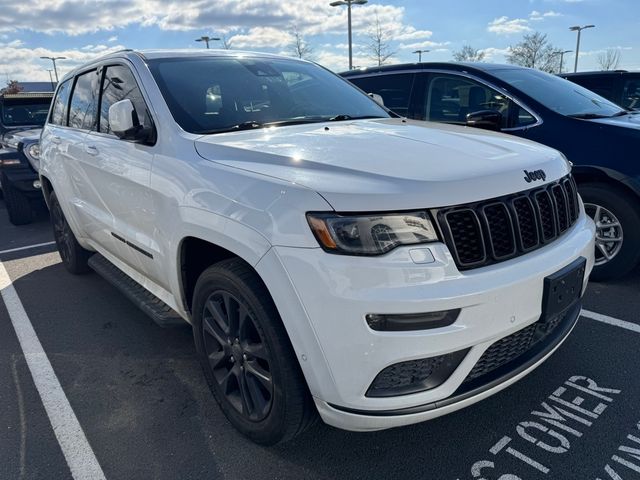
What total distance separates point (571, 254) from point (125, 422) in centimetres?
235

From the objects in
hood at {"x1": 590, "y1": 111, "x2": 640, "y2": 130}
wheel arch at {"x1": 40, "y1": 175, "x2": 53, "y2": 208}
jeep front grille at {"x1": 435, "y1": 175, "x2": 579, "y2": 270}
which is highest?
hood at {"x1": 590, "y1": 111, "x2": 640, "y2": 130}

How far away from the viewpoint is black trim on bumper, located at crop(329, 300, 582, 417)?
1.92 metres

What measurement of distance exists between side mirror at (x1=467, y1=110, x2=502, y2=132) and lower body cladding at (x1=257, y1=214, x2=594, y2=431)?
2577 mm

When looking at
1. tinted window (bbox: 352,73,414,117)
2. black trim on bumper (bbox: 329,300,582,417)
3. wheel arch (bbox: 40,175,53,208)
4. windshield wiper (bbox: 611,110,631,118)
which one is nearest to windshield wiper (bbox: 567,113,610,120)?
windshield wiper (bbox: 611,110,631,118)

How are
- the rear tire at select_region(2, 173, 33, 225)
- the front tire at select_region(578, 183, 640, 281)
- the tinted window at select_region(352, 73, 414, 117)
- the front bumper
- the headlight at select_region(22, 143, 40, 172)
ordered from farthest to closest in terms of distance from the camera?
the rear tire at select_region(2, 173, 33, 225), the front bumper, the headlight at select_region(22, 143, 40, 172), the tinted window at select_region(352, 73, 414, 117), the front tire at select_region(578, 183, 640, 281)

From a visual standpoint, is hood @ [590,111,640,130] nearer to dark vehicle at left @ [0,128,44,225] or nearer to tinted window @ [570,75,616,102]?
tinted window @ [570,75,616,102]

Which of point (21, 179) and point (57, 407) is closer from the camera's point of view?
point (57, 407)

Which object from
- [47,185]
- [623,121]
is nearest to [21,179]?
[47,185]

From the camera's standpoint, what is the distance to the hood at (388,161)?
1.90 m

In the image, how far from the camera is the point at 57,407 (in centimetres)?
282

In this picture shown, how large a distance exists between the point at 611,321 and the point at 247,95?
9.55 feet

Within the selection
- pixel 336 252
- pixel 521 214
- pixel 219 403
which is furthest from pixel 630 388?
pixel 219 403

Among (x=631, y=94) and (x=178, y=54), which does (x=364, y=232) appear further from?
(x=631, y=94)

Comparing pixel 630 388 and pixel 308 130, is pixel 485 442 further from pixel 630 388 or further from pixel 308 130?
pixel 308 130
